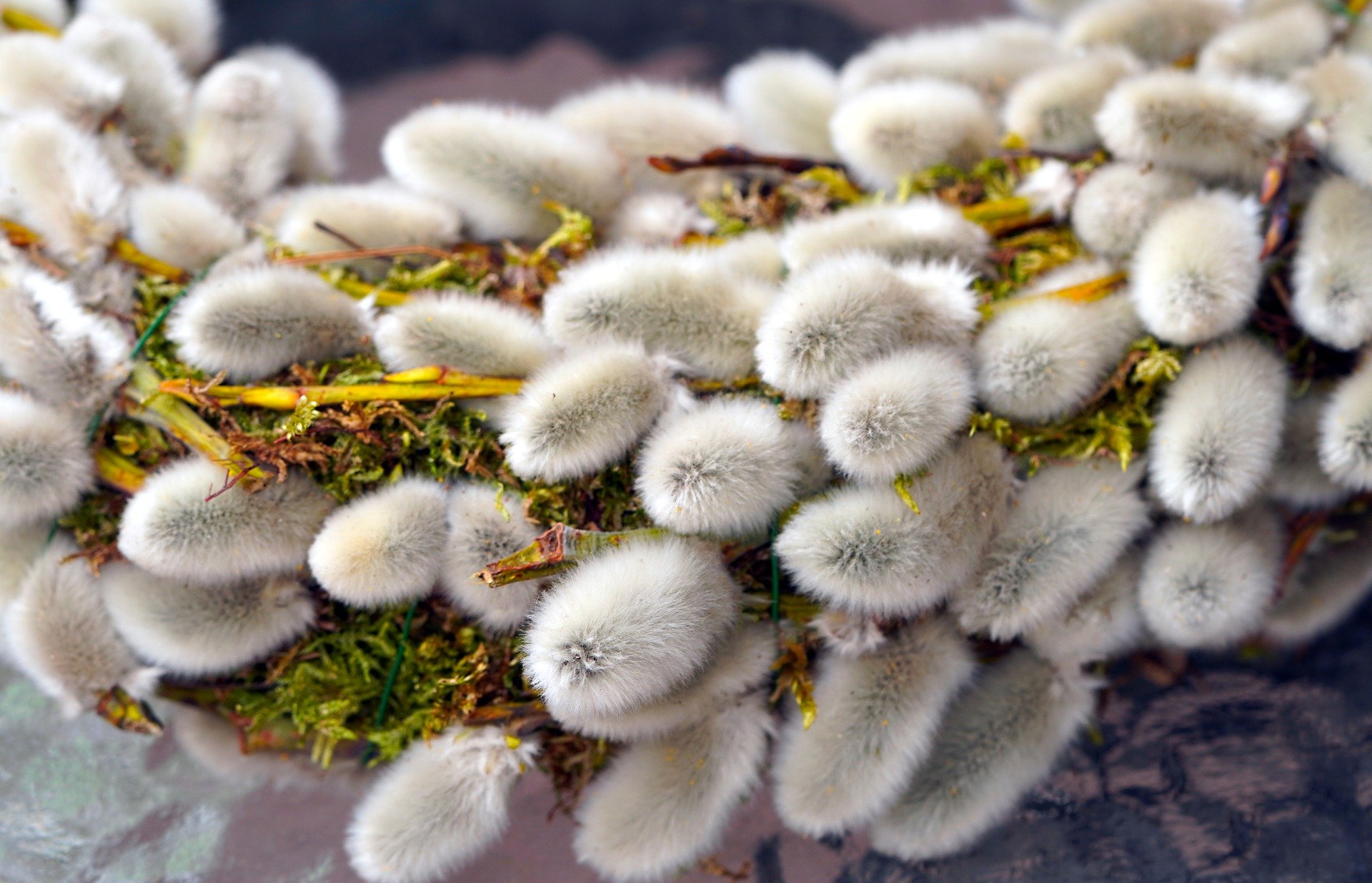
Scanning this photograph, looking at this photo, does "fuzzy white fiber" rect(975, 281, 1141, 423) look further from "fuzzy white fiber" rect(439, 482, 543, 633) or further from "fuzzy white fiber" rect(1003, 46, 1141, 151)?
"fuzzy white fiber" rect(439, 482, 543, 633)

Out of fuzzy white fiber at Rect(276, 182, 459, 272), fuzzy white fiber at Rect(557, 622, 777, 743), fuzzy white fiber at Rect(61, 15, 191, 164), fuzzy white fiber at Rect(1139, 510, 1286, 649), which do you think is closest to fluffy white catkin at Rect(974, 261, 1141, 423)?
fuzzy white fiber at Rect(1139, 510, 1286, 649)

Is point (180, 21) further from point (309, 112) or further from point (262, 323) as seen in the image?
point (262, 323)

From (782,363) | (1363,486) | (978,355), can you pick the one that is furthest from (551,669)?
(1363,486)

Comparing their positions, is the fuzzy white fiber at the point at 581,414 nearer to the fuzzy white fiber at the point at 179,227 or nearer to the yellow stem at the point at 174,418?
the yellow stem at the point at 174,418

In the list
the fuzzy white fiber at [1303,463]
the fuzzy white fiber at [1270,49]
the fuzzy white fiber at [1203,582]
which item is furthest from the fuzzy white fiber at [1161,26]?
the fuzzy white fiber at [1203,582]

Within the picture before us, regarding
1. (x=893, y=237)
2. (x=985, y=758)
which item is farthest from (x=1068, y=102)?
(x=985, y=758)

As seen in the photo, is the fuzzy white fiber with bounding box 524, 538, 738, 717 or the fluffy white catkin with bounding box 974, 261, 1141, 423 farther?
the fluffy white catkin with bounding box 974, 261, 1141, 423
